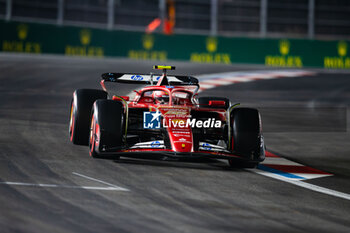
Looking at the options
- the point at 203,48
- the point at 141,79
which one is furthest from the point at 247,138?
the point at 203,48

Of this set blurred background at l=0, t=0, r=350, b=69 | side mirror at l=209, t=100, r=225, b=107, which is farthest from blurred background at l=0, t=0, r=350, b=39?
side mirror at l=209, t=100, r=225, b=107

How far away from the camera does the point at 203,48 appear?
34.1 meters

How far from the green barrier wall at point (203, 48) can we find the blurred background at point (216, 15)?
5.69 metres

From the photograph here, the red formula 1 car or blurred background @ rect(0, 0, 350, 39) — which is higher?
blurred background @ rect(0, 0, 350, 39)

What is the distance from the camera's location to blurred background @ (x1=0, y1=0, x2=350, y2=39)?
38438mm

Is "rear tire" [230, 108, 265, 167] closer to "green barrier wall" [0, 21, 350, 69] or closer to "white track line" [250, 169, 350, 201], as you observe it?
→ "white track line" [250, 169, 350, 201]

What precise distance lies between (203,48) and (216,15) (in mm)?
7298

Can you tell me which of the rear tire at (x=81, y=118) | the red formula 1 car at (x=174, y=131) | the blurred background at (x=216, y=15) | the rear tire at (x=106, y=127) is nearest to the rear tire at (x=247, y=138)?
the red formula 1 car at (x=174, y=131)

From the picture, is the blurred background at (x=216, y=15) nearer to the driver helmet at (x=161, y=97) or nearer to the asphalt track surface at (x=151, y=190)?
the asphalt track surface at (x=151, y=190)

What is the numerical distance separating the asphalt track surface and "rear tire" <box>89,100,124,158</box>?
0.22 meters

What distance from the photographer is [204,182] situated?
24.8ft

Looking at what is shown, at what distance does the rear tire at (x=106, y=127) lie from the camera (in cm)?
846

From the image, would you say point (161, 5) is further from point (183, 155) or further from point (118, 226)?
point (118, 226)

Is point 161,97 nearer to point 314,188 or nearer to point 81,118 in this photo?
point 81,118
